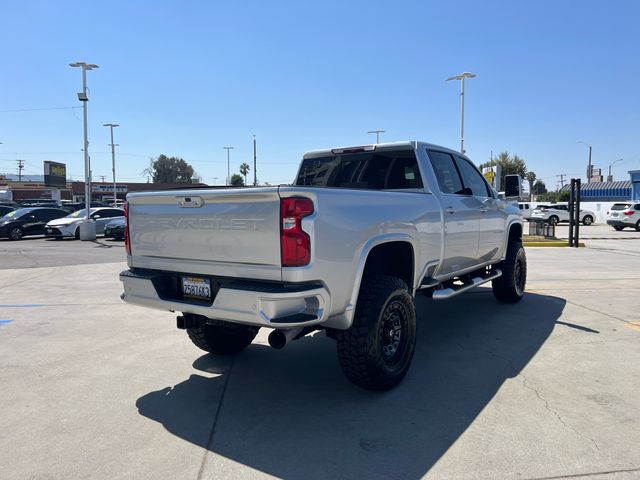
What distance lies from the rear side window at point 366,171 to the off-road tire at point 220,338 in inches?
78.6

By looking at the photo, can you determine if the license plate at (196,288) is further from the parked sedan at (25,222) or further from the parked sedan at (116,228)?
the parked sedan at (25,222)

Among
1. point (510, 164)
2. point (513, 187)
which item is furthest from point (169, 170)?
point (513, 187)

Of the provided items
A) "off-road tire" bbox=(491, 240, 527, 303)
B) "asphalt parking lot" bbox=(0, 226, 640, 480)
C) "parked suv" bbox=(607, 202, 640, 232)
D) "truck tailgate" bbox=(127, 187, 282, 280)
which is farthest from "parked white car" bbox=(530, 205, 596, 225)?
"truck tailgate" bbox=(127, 187, 282, 280)

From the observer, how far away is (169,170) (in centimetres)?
11081

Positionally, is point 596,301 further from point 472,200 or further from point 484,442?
point 484,442

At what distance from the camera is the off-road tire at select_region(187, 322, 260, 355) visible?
15.8 feet

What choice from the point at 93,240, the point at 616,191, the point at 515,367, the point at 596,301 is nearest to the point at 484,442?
the point at 515,367

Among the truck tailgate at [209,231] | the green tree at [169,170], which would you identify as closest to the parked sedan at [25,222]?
the truck tailgate at [209,231]

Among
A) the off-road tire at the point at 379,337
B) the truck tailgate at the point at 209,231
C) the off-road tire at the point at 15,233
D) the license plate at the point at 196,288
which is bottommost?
the off-road tire at the point at 15,233

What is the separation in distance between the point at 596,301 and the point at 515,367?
12.7ft

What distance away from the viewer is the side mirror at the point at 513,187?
7047mm

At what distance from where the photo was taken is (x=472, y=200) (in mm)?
5852

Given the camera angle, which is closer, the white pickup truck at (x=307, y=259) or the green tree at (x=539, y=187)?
the white pickup truck at (x=307, y=259)

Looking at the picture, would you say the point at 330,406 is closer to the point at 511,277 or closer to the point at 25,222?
the point at 511,277
